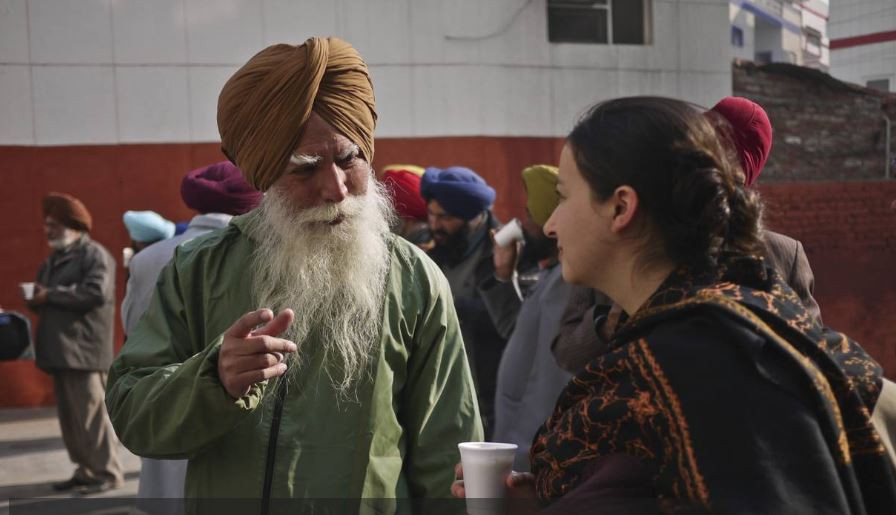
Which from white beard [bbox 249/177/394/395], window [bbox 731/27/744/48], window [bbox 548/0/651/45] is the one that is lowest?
white beard [bbox 249/177/394/395]

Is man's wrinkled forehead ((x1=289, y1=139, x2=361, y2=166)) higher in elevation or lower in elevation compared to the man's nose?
higher

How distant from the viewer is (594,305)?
3.33 meters

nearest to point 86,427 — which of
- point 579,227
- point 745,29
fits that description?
point 579,227

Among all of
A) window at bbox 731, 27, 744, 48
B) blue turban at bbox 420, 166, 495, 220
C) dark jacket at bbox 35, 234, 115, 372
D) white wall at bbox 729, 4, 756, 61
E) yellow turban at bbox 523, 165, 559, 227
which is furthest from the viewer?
window at bbox 731, 27, 744, 48

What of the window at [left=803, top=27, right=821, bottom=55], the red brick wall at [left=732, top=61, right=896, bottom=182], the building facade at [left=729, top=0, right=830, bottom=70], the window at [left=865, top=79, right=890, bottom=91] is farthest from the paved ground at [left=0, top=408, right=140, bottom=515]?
the window at [left=803, top=27, right=821, bottom=55]

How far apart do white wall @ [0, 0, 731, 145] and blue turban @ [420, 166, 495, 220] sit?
6259mm

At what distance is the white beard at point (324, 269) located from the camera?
8.14 ft

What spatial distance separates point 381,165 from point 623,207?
10.4m

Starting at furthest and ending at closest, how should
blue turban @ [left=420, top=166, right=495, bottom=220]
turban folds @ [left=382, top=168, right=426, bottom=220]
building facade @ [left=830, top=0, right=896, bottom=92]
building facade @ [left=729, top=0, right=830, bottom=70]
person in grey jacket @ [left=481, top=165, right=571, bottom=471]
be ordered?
building facade @ [left=729, top=0, right=830, bottom=70] < building facade @ [left=830, top=0, right=896, bottom=92] < turban folds @ [left=382, top=168, right=426, bottom=220] < blue turban @ [left=420, top=166, right=495, bottom=220] < person in grey jacket @ [left=481, top=165, right=571, bottom=471]

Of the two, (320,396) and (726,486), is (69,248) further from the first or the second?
(726,486)

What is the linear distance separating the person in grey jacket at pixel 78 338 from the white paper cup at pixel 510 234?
4.05 m

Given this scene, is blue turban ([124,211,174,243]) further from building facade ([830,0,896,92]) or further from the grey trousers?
building facade ([830,0,896,92])

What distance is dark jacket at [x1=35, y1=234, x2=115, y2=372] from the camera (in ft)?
26.0

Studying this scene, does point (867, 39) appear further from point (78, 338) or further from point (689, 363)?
point (689, 363)
